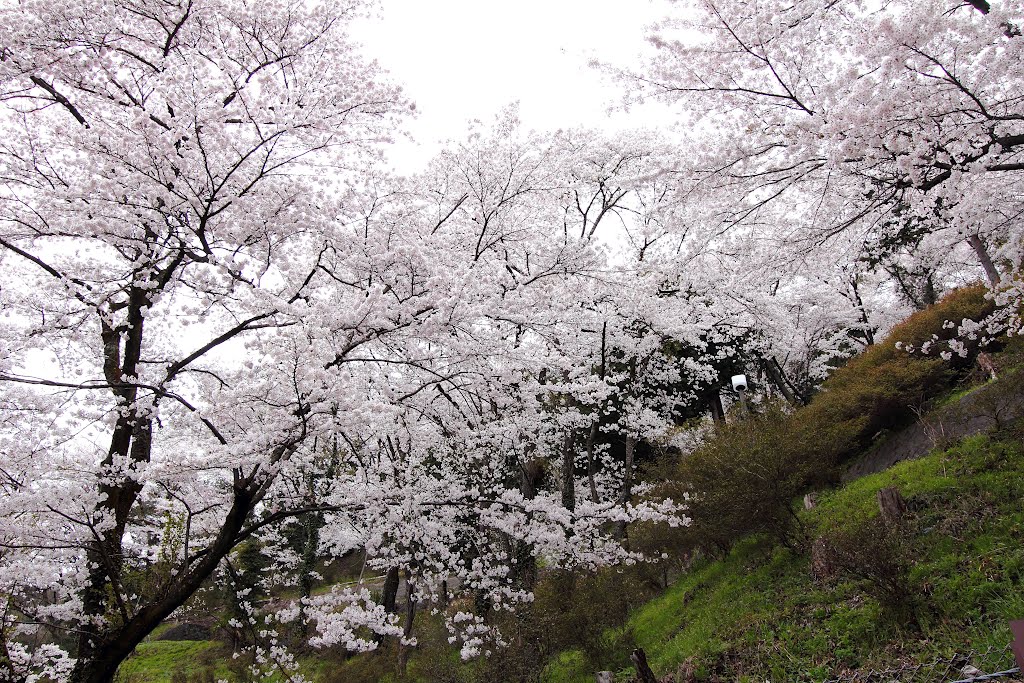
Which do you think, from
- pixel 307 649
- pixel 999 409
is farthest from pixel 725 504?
pixel 307 649

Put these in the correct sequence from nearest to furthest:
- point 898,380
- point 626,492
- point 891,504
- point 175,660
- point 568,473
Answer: point 891,504, point 568,473, point 898,380, point 626,492, point 175,660

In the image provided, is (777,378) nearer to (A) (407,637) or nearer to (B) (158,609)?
(A) (407,637)

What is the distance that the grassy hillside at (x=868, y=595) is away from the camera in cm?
496

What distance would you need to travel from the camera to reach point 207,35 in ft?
19.0

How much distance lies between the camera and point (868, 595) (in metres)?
5.84

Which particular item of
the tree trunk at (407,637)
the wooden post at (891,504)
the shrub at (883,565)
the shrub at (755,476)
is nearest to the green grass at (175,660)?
the tree trunk at (407,637)

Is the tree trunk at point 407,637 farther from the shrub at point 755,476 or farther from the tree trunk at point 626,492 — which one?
the shrub at point 755,476

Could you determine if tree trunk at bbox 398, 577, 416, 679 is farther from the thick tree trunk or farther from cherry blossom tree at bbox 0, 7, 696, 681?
the thick tree trunk

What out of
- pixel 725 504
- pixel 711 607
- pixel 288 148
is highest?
pixel 288 148

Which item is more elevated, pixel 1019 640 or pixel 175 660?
pixel 175 660

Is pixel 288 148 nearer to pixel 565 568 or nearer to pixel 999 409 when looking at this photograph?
pixel 565 568

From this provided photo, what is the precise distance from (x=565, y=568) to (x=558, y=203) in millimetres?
7330

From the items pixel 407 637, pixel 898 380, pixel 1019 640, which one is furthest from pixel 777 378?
pixel 1019 640

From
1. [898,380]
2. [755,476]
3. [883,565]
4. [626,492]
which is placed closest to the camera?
[883,565]
